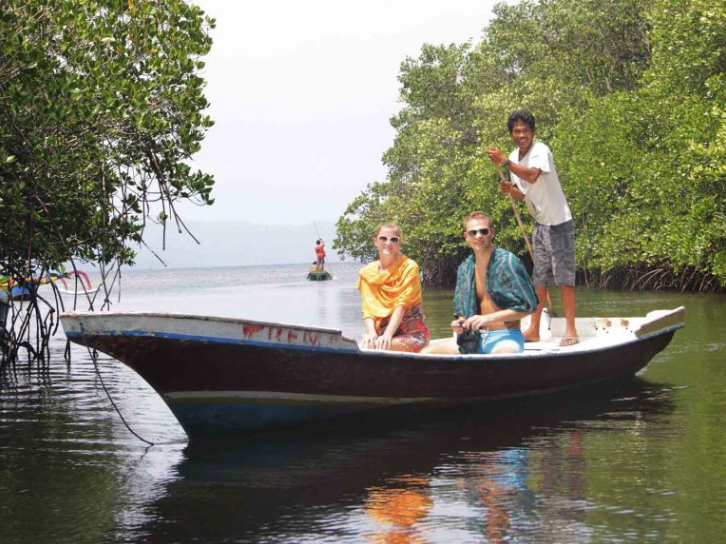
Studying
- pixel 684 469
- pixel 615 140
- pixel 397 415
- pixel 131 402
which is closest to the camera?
pixel 684 469

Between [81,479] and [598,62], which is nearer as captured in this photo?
[81,479]

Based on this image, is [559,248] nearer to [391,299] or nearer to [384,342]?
[391,299]

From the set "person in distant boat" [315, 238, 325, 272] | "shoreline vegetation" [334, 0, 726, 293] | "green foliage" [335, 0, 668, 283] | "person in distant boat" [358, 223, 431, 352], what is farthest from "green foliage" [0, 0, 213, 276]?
"person in distant boat" [315, 238, 325, 272]

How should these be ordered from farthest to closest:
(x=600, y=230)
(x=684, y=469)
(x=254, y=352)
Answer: (x=600, y=230) < (x=254, y=352) < (x=684, y=469)

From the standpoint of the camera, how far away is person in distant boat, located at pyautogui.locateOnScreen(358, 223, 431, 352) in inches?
341

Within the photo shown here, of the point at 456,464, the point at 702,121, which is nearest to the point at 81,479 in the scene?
the point at 456,464

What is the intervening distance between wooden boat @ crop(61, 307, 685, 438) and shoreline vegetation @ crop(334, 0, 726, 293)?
12294 millimetres

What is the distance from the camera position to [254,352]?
24.4ft

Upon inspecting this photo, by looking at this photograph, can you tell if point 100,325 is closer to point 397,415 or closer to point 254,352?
point 254,352

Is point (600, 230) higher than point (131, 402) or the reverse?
higher

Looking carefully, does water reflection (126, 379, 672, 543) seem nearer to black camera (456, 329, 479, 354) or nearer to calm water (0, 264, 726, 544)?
calm water (0, 264, 726, 544)

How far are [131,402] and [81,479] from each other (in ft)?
12.1

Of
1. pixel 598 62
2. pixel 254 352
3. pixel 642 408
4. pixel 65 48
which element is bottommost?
pixel 642 408

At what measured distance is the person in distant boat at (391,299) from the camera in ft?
28.4
